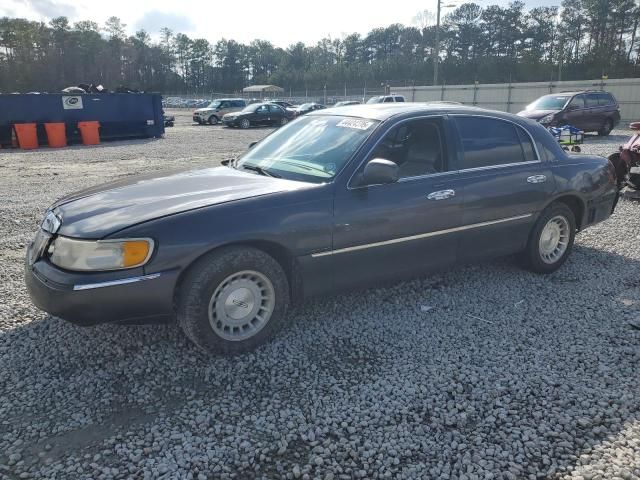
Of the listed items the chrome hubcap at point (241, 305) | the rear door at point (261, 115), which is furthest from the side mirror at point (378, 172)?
the rear door at point (261, 115)

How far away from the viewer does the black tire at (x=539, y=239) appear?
15.8 ft

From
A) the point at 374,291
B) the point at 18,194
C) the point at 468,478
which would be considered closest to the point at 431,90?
the point at 18,194

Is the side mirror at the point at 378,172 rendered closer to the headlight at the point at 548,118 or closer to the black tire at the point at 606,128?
the headlight at the point at 548,118

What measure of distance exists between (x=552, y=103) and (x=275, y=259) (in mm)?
17244

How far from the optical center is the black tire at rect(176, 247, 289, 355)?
3.12 meters

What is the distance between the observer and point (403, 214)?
3.86 meters

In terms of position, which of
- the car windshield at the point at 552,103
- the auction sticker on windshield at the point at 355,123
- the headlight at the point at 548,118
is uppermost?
the car windshield at the point at 552,103

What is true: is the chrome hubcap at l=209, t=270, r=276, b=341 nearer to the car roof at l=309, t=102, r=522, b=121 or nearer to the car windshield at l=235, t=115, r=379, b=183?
the car windshield at l=235, t=115, r=379, b=183

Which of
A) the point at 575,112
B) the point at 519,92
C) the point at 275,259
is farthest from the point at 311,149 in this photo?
the point at 519,92

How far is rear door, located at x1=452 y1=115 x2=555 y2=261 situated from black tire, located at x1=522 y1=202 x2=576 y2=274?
0.10 metres

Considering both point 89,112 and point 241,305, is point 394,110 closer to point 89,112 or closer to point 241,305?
point 241,305

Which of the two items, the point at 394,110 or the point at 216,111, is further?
the point at 216,111

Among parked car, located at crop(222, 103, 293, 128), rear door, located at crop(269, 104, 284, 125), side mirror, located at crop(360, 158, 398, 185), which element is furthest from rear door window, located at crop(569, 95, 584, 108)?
side mirror, located at crop(360, 158, 398, 185)

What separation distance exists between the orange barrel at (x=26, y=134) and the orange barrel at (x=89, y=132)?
A: 154 cm
